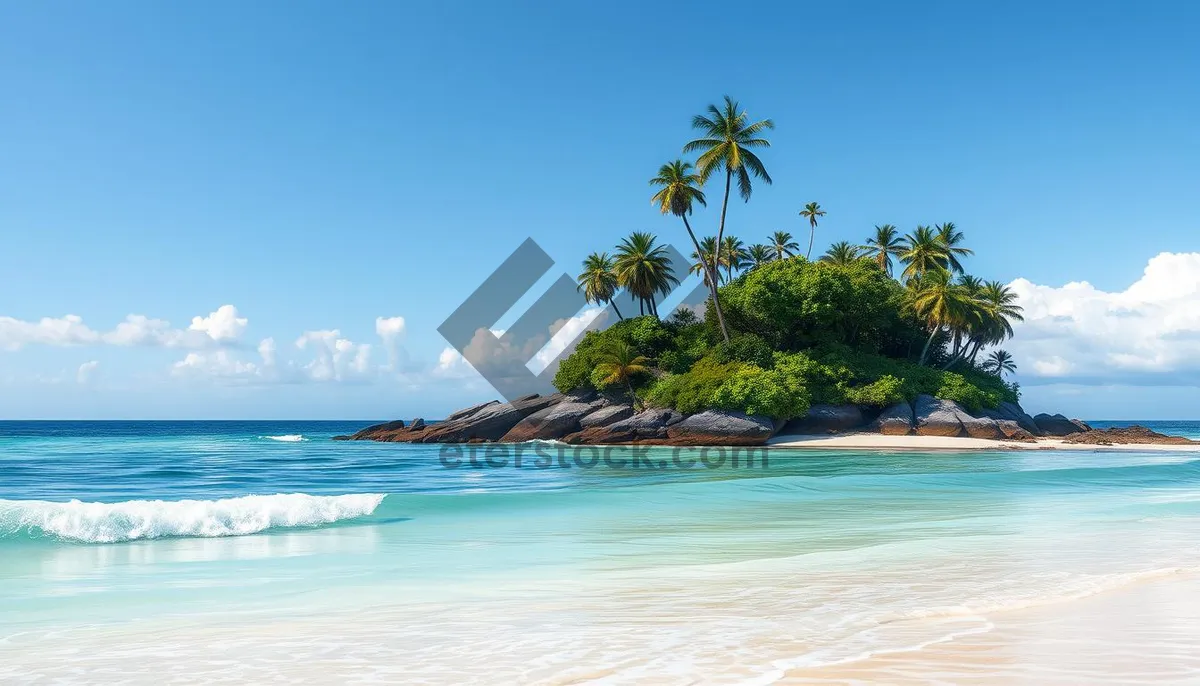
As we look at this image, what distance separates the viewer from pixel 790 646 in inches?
196

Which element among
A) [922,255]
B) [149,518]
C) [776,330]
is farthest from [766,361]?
[149,518]

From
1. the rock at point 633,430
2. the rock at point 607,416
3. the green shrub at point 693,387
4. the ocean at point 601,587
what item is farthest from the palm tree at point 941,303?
the ocean at point 601,587

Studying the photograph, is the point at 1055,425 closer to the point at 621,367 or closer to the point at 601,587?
the point at 621,367

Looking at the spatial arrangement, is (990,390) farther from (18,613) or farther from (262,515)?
(18,613)

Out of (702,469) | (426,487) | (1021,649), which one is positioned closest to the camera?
(1021,649)

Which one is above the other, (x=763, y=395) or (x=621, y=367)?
(x=621, y=367)

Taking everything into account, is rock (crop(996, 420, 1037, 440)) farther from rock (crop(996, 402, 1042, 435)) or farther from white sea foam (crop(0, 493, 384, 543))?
white sea foam (crop(0, 493, 384, 543))

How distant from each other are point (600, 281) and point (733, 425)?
20129 millimetres

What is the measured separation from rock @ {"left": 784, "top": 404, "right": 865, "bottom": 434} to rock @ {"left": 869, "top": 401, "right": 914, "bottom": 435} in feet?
4.41

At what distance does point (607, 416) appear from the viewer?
4875 cm

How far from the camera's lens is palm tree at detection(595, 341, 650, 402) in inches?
1962

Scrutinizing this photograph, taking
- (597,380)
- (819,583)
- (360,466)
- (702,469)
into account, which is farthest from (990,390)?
(819,583)

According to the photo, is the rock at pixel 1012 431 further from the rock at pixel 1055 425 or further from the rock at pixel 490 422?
the rock at pixel 490 422

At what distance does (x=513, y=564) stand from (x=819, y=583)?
377cm
